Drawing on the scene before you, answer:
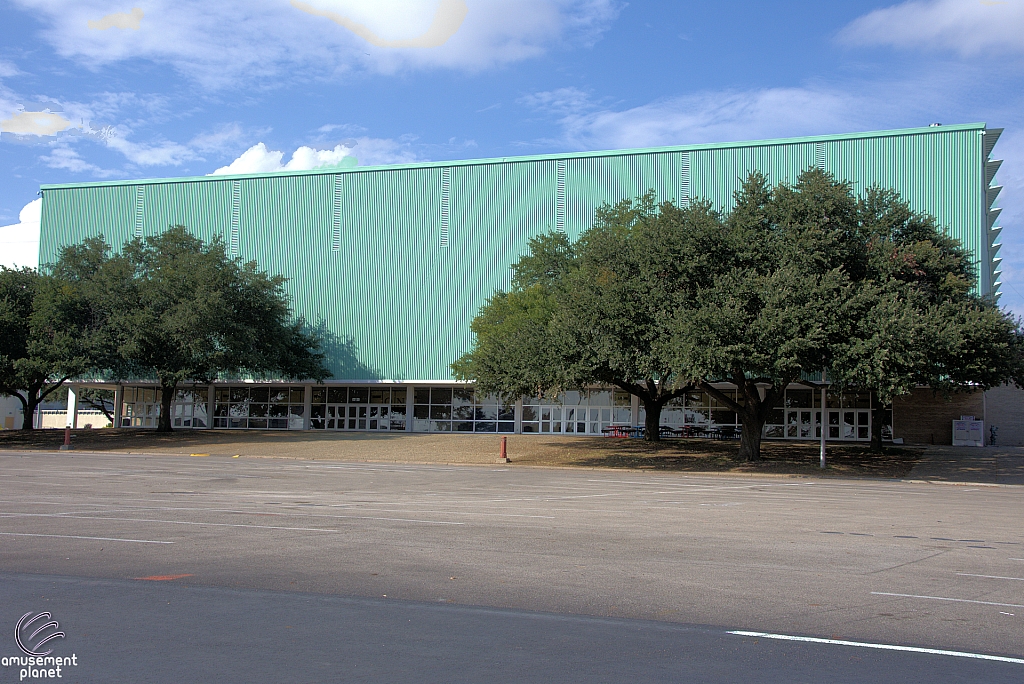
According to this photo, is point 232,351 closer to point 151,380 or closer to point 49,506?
point 151,380

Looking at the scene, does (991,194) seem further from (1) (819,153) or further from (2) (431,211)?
(2) (431,211)

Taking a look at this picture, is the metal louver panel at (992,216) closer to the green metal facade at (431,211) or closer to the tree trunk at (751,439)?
the green metal facade at (431,211)

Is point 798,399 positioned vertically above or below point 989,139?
below

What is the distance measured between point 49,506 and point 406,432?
39546mm

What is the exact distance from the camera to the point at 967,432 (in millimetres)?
45688

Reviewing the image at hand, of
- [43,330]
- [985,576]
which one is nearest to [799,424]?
[985,576]

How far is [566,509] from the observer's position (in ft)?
51.4

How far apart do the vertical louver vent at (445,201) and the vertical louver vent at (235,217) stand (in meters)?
14.9

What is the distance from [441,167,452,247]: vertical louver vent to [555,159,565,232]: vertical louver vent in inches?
279

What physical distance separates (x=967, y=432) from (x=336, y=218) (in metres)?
41.0

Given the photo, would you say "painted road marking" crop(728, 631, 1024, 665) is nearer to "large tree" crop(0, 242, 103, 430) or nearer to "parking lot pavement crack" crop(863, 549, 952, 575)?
"parking lot pavement crack" crop(863, 549, 952, 575)

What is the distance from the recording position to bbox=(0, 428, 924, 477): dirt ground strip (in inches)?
1305

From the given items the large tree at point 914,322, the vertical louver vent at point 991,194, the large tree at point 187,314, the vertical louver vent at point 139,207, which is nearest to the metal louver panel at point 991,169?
the vertical louver vent at point 991,194

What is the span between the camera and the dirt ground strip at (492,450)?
1305 inches
